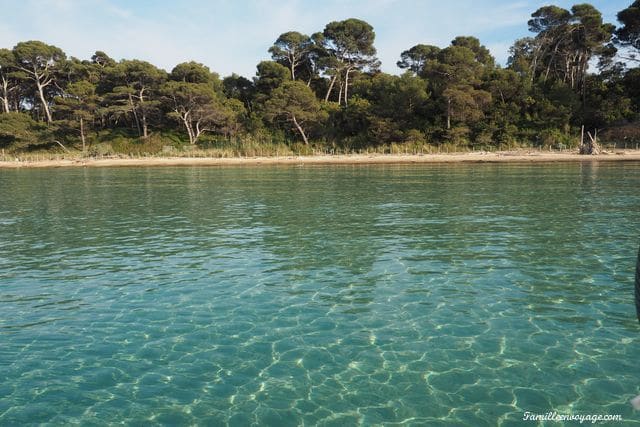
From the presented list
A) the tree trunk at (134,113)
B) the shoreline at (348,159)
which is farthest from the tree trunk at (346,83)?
the tree trunk at (134,113)

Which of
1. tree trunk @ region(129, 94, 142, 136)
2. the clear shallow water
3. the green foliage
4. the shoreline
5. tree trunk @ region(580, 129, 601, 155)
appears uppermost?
tree trunk @ region(129, 94, 142, 136)

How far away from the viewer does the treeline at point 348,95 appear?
189 ft

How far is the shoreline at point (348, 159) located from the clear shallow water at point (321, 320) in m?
32.9

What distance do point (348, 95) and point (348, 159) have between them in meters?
29.0

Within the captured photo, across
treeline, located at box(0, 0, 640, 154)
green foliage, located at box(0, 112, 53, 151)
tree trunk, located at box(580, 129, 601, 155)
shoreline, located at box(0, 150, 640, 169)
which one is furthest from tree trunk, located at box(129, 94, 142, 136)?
tree trunk, located at box(580, 129, 601, 155)

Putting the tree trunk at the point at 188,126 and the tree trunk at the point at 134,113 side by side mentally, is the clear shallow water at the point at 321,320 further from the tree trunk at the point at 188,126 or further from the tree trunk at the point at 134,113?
the tree trunk at the point at 134,113

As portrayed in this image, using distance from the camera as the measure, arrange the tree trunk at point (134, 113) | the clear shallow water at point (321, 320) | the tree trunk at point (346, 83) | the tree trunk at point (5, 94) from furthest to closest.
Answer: the tree trunk at point (5, 94) → the tree trunk at point (346, 83) → the tree trunk at point (134, 113) → the clear shallow water at point (321, 320)

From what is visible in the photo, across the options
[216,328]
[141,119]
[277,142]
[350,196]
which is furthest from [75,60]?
[216,328]

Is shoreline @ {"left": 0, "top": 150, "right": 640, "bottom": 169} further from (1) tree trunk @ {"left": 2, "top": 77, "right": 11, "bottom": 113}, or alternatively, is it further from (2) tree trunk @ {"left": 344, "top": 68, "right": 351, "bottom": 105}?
(1) tree trunk @ {"left": 2, "top": 77, "right": 11, "bottom": 113}

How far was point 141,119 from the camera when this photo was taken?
7588cm

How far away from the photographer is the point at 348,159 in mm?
52906

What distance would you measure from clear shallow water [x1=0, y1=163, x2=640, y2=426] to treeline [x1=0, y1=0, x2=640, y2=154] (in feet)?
143

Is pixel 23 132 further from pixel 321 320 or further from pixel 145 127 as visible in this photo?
pixel 321 320

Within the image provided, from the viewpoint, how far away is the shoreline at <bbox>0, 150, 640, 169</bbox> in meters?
47.6
